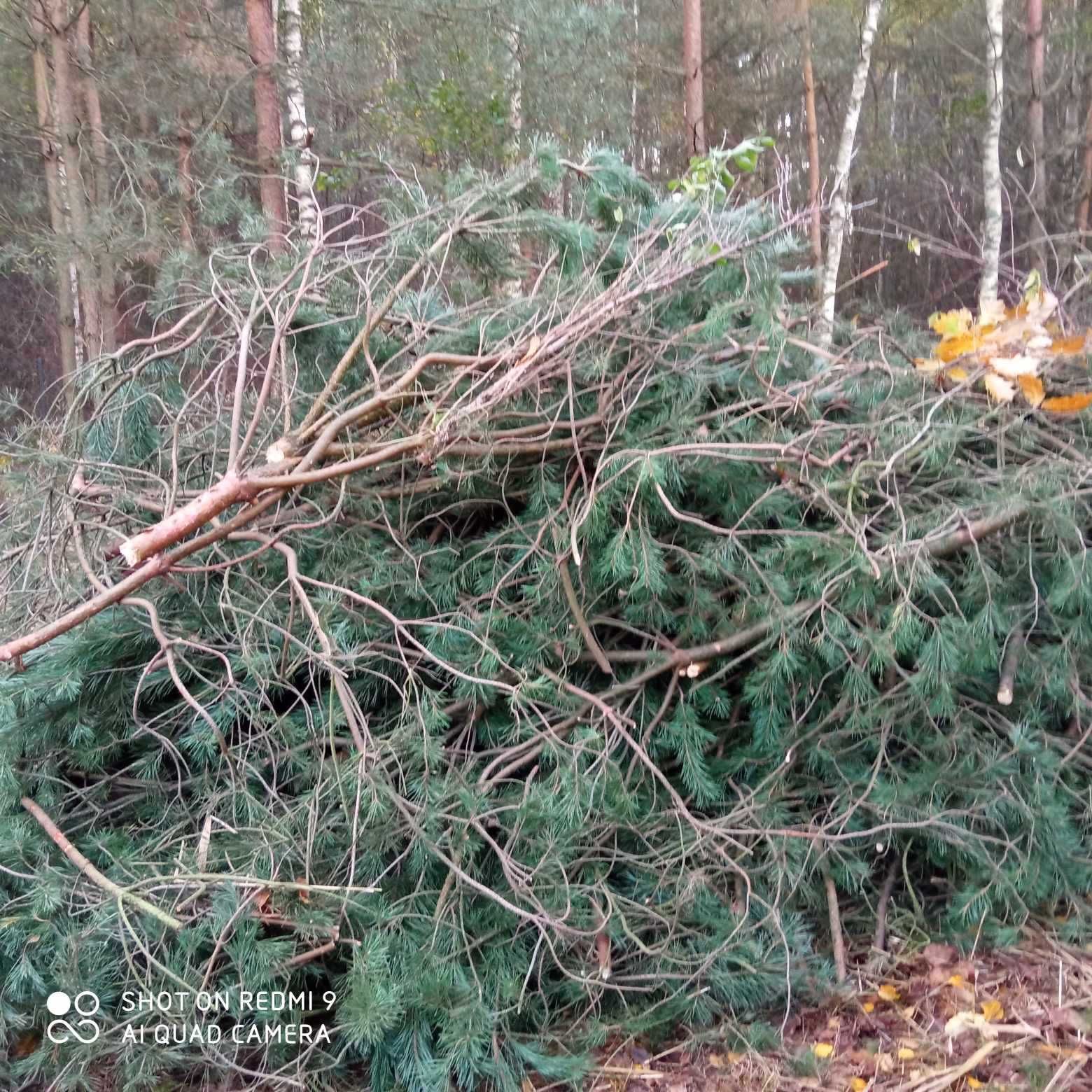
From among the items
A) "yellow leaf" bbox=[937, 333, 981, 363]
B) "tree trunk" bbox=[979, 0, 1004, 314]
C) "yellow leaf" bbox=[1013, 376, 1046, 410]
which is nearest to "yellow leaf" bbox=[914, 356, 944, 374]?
"yellow leaf" bbox=[937, 333, 981, 363]

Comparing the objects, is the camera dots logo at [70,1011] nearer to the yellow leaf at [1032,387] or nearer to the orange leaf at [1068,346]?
the yellow leaf at [1032,387]

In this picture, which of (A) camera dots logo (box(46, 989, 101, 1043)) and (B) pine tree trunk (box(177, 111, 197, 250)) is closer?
(A) camera dots logo (box(46, 989, 101, 1043))

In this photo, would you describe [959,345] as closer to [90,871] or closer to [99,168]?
[90,871]

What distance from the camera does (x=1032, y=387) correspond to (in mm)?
2854

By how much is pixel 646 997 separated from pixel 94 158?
7.55 metres

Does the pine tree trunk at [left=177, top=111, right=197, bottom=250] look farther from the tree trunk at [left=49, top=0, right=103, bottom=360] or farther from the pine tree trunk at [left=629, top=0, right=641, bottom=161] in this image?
the pine tree trunk at [left=629, top=0, right=641, bottom=161]

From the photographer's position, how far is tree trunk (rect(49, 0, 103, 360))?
281 inches

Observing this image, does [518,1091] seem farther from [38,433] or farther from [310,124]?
[310,124]

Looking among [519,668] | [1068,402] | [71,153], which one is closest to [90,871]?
[519,668]

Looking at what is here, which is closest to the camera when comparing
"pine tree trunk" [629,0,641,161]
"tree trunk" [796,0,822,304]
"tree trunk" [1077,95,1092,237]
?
"tree trunk" [1077,95,1092,237]

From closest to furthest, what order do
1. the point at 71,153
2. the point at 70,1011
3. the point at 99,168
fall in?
the point at 70,1011
the point at 71,153
the point at 99,168

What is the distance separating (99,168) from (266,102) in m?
1.44

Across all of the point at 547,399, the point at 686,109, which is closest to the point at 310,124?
the point at 686,109

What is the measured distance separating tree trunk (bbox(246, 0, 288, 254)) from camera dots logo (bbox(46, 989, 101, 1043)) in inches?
240
